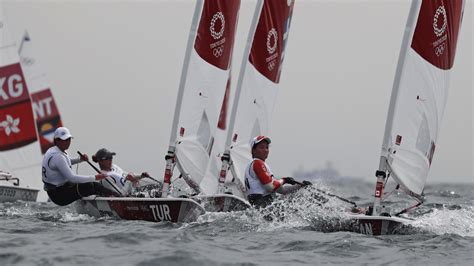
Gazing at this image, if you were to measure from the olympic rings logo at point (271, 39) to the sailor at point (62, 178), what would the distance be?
4531 mm

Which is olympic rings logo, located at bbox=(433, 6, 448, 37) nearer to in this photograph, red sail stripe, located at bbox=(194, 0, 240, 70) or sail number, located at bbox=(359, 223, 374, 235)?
sail number, located at bbox=(359, 223, 374, 235)

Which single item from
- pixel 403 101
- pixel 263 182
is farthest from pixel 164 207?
pixel 403 101

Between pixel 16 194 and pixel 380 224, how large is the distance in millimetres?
10298

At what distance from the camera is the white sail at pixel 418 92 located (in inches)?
443

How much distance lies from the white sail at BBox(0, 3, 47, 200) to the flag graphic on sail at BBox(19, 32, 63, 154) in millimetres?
2021

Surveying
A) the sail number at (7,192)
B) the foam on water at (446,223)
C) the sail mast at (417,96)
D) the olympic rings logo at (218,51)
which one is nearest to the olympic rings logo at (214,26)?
the olympic rings logo at (218,51)

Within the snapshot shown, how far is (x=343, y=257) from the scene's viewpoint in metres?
9.27

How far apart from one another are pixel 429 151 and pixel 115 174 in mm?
4255

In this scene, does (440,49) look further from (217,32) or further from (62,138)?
(62,138)

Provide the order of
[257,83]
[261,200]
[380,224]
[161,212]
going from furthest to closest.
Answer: [257,83]
[261,200]
[161,212]
[380,224]

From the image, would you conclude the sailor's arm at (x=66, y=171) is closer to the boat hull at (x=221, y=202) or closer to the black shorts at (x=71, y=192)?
the black shorts at (x=71, y=192)

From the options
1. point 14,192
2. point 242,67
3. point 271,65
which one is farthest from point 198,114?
point 14,192

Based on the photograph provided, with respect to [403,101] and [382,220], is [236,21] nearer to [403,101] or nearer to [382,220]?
[403,101]

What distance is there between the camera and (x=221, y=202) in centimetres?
1400
